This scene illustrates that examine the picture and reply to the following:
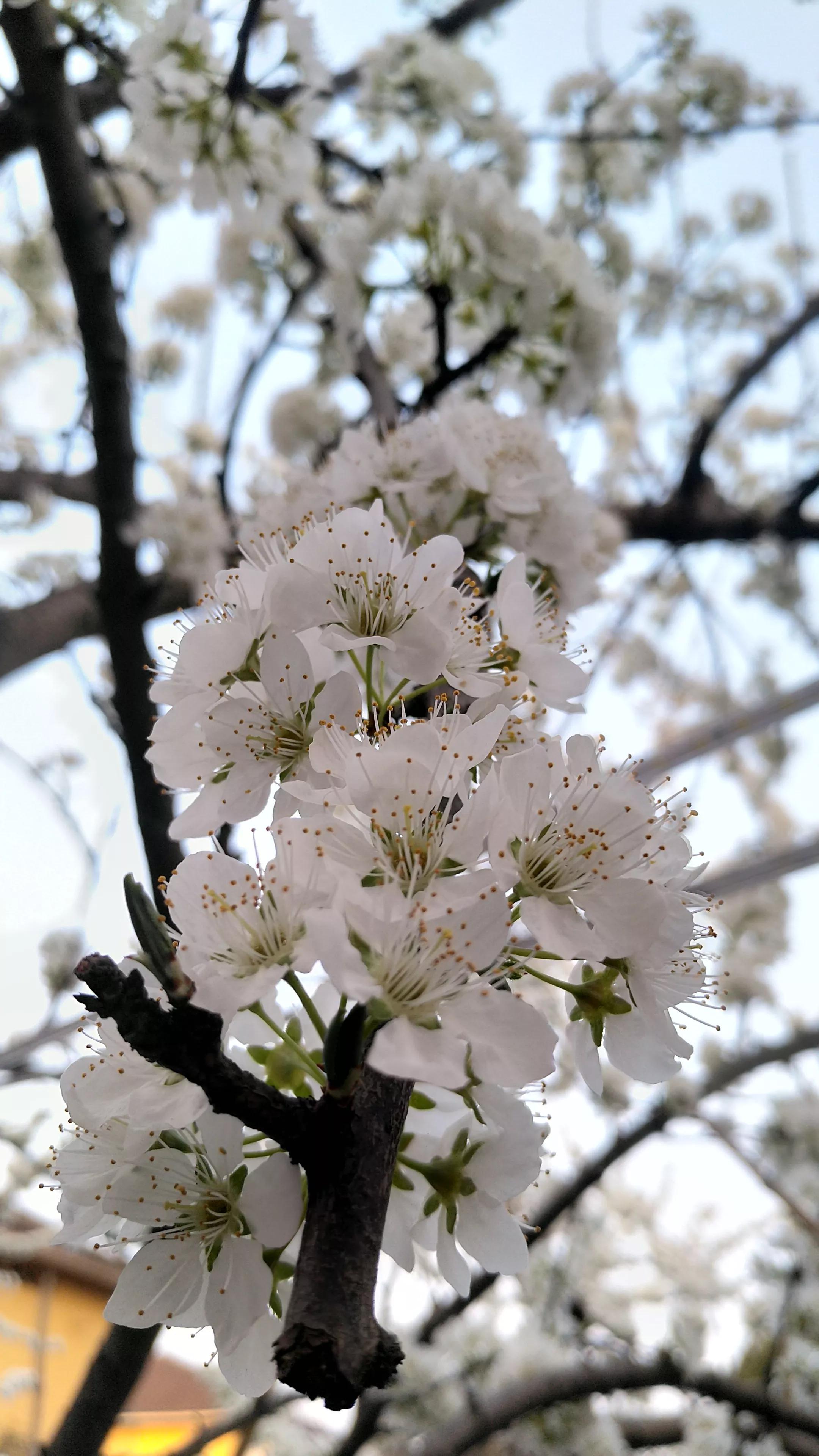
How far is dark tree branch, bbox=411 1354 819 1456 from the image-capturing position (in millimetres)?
1417

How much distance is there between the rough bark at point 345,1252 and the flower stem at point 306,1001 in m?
0.04

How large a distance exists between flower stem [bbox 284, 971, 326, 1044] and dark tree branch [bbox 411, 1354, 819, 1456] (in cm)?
133

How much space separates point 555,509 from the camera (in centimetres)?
81

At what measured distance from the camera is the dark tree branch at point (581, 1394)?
142 cm

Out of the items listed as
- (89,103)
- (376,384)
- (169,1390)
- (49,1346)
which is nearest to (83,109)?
(89,103)

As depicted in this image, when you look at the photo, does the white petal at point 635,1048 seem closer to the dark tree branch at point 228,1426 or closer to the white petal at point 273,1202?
the white petal at point 273,1202

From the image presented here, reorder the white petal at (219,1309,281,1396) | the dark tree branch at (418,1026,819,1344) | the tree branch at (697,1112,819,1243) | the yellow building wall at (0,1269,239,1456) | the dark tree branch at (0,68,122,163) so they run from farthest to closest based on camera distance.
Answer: the yellow building wall at (0,1269,239,1456), the dark tree branch at (418,1026,819,1344), the tree branch at (697,1112,819,1243), the dark tree branch at (0,68,122,163), the white petal at (219,1309,281,1396)

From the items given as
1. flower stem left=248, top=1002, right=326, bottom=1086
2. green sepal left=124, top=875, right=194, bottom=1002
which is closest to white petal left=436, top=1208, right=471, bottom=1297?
flower stem left=248, top=1002, right=326, bottom=1086

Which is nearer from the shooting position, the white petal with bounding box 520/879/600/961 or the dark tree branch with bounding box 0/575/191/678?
the white petal with bounding box 520/879/600/961

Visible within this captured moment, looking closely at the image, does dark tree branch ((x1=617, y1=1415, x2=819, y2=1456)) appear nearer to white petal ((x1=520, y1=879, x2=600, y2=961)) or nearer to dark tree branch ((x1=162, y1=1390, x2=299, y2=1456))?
dark tree branch ((x1=162, y1=1390, x2=299, y2=1456))

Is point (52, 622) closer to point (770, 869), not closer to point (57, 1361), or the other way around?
point (770, 869)

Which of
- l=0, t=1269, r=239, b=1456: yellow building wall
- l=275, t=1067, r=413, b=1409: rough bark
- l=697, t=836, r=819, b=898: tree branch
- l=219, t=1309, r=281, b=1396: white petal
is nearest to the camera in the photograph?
l=275, t=1067, r=413, b=1409: rough bark

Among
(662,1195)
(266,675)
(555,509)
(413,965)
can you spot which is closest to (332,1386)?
(413,965)

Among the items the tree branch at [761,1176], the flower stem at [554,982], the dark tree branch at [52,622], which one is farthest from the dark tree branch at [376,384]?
the tree branch at [761,1176]
